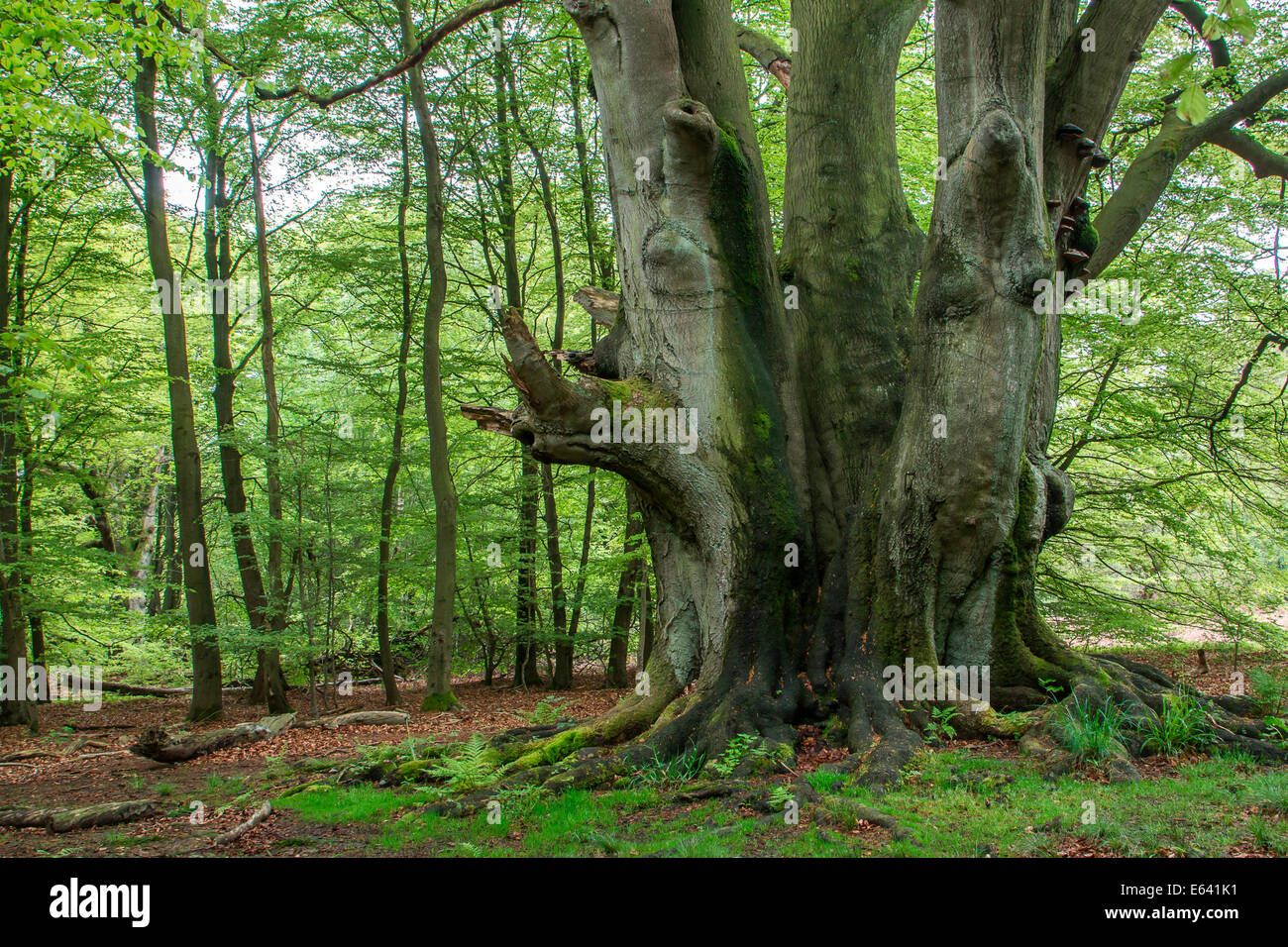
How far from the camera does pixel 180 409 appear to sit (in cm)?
1083

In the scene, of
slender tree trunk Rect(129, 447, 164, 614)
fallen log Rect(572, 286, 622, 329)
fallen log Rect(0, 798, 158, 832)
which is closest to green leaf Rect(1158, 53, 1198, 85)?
fallen log Rect(572, 286, 622, 329)

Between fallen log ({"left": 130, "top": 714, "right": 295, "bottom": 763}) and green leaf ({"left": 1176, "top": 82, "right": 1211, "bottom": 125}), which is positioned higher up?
green leaf ({"left": 1176, "top": 82, "right": 1211, "bottom": 125})

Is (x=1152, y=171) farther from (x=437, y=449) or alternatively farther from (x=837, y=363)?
(x=437, y=449)

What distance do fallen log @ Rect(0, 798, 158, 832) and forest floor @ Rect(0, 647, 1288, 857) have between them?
76mm


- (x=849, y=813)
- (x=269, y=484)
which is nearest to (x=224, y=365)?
(x=269, y=484)

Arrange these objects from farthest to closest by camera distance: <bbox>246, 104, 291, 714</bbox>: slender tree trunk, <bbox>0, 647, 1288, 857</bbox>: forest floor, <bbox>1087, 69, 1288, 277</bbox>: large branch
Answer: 1. <bbox>246, 104, 291, 714</bbox>: slender tree trunk
2. <bbox>1087, 69, 1288, 277</bbox>: large branch
3. <bbox>0, 647, 1288, 857</bbox>: forest floor

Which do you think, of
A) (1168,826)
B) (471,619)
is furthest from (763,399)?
(471,619)

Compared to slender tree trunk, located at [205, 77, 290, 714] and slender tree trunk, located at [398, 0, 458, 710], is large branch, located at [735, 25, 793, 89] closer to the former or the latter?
slender tree trunk, located at [398, 0, 458, 710]

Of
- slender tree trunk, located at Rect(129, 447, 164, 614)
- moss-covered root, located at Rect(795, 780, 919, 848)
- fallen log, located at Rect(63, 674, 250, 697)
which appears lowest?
fallen log, located at Rect(63, 674, 250, 697)

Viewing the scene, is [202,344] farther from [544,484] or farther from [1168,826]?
[1168,826]

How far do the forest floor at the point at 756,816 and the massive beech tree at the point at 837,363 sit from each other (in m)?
0.53

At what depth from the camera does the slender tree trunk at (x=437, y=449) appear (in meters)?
11.0

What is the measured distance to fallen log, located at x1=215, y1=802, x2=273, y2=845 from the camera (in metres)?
4.46

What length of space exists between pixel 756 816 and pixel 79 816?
4470 millimetres
